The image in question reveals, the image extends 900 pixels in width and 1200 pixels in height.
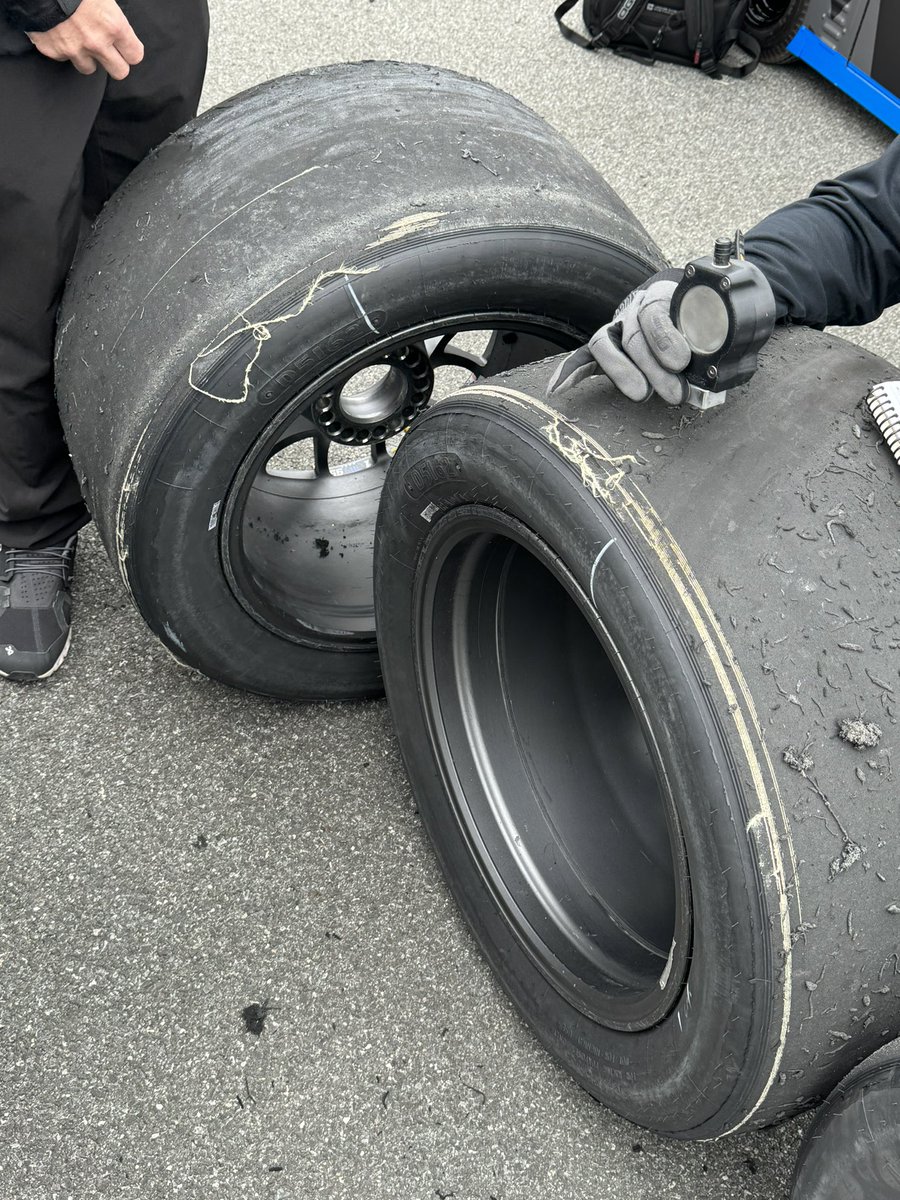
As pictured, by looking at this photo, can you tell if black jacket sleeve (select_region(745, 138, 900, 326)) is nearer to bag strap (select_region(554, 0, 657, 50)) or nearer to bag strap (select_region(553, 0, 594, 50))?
bag strap (select_region(554, 0, 657, 50))

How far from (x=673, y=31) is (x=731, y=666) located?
11.6ft

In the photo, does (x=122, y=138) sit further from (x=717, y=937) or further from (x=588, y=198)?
(x=717, y=937)

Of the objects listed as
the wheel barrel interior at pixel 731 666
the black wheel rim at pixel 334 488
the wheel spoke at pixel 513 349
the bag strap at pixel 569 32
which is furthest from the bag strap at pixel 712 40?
the wheel barrel interior at pixel 731 666

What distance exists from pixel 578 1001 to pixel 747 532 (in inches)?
28.7

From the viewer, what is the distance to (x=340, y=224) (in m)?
1.57

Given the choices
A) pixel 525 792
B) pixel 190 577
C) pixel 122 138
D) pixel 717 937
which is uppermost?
pixel 122 138

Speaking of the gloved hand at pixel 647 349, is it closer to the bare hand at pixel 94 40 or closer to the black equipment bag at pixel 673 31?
the bare hand at pixel 94 40

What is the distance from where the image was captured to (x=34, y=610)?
2.24 m

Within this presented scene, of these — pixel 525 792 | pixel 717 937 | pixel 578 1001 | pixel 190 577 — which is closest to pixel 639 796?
pixel 525 792

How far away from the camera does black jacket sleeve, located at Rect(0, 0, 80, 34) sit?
167 centimetres

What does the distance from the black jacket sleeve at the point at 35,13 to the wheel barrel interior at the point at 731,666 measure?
84cm

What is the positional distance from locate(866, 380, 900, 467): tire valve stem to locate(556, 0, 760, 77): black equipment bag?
3.15 metres

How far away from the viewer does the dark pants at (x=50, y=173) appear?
5.86 ft

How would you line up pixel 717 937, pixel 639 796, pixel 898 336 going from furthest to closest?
pixel 898 336 < pixel 639 796 < pixel 717 937
